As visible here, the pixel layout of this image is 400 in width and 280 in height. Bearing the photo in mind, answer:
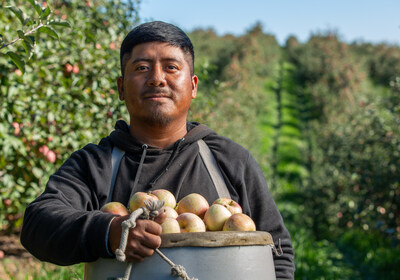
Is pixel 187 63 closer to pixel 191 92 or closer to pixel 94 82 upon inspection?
pixel 191 92

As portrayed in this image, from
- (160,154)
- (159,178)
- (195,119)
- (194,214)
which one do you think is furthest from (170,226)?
(195,119)

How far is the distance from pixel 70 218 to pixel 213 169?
0.66 meters

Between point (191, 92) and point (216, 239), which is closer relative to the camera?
point (216, 239)

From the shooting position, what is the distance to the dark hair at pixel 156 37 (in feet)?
6.48

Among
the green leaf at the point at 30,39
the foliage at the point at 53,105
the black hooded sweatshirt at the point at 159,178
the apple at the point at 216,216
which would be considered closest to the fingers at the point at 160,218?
the apple at the point at 216,216

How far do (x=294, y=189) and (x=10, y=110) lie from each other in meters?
11.5

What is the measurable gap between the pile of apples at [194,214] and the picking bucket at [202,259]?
0.09m

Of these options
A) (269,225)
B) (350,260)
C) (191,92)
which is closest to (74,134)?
(191,92)

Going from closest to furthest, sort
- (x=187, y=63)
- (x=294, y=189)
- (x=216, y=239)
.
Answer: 1. (x=216, y=239)
2. (x=187, y=63)
3. (x=294, y=189)

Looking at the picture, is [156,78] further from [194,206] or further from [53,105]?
[53,105]

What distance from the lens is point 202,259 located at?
1381 mm

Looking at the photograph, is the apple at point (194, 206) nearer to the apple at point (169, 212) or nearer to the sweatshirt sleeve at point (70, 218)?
the apple at point (169, 212)

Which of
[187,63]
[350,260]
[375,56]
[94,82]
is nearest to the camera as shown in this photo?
[187,63]

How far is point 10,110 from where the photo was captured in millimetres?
3984
